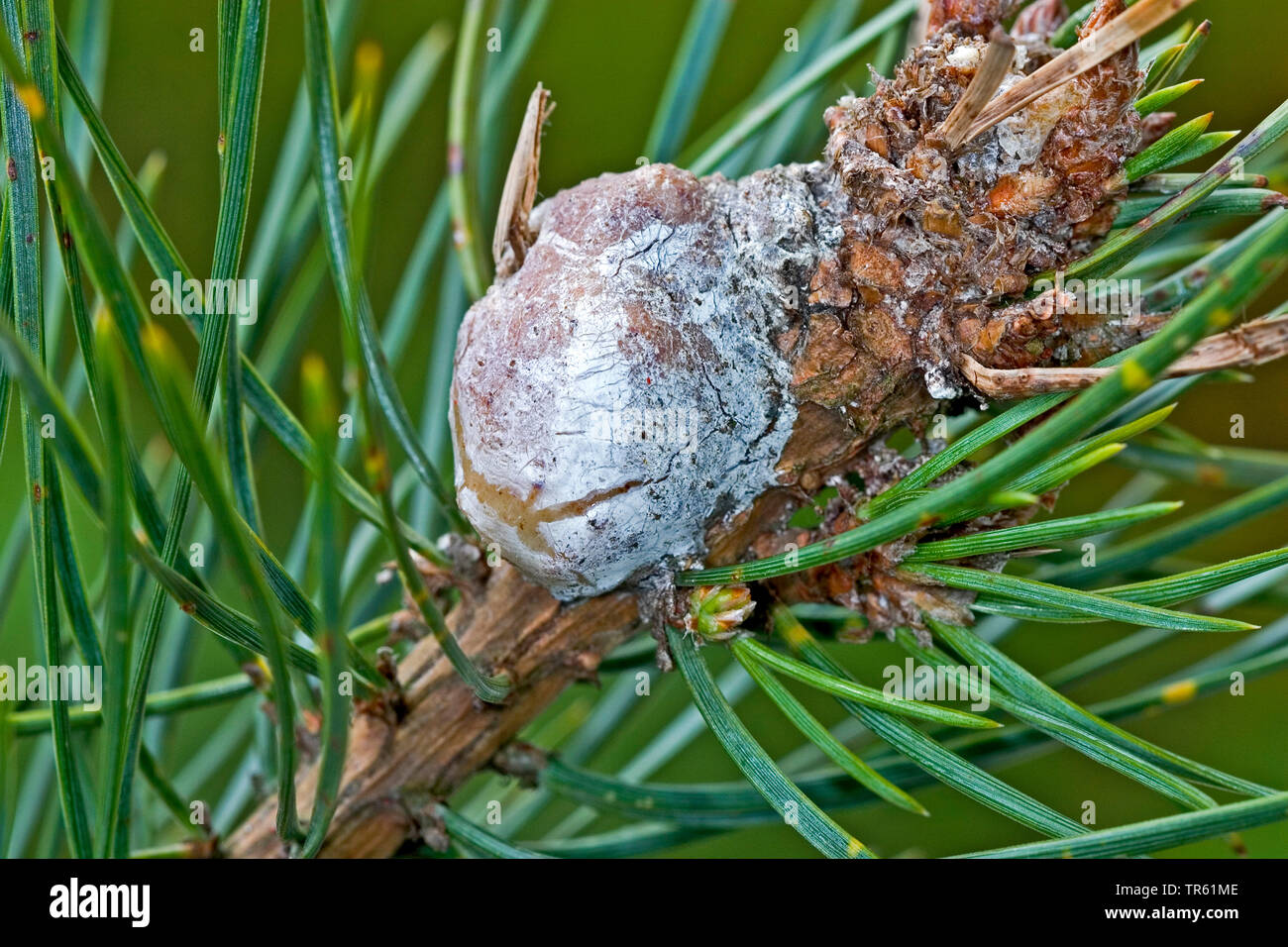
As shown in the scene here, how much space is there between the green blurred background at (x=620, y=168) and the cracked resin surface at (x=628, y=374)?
0.52m

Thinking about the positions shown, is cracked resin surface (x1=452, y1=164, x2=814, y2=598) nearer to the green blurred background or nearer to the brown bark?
the brown bark

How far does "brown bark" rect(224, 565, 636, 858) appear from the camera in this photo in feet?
1.26

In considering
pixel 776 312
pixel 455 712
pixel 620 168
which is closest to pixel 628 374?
pixel 776 312

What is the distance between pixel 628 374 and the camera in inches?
12.6

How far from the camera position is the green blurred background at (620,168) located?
0.83m

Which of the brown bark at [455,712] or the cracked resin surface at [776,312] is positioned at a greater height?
the cracked resin surface at [776,312]

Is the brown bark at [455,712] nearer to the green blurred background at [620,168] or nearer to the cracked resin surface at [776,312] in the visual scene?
the cracked resin surface at [776,312]

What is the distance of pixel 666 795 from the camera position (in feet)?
1.40

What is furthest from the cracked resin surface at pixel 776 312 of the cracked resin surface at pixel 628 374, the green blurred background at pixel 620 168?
the green blurred background at pixel 620 168

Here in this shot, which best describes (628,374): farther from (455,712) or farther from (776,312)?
(455,712)

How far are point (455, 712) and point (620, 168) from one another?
0.60 m

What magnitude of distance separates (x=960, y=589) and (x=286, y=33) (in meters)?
0.88
